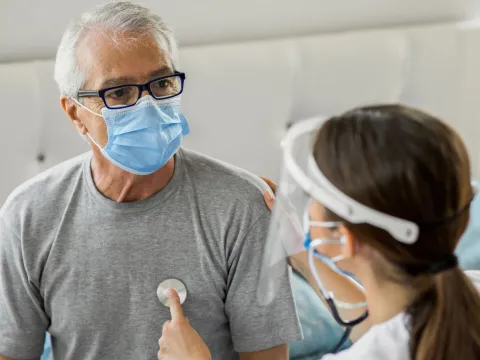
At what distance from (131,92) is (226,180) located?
0.25 metres

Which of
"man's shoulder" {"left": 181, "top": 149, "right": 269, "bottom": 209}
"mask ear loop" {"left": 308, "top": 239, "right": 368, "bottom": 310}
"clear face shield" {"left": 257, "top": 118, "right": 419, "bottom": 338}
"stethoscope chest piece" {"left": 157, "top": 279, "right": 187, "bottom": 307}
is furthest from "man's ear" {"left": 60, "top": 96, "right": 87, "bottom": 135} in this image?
"mask ear loop" {"left": 308, "top": 239, "right": 368, "bottom": 310}

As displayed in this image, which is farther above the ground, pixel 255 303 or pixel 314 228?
pixel 314 228

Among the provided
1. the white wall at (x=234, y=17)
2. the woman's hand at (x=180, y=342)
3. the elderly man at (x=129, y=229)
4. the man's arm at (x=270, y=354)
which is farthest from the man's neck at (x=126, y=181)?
the white wall at (x=234, y=17)

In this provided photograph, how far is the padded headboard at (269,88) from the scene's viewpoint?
6.15 ft

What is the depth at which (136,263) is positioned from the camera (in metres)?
1.41

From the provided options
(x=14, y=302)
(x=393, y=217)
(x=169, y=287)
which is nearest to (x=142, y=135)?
(x=169, y=287)

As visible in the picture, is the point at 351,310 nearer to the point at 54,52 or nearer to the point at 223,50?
the point at 223,50

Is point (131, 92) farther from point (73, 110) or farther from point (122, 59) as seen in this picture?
point (73, 110)

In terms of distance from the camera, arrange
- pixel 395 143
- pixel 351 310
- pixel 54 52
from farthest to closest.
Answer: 1. pixel 54 52
2. pixel 351 310
3. pixel 395 143

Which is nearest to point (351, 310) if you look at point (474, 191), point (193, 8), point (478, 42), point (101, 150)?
point (474, 191)

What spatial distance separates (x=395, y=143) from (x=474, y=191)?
0.58 feet

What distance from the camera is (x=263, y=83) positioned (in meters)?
2.05

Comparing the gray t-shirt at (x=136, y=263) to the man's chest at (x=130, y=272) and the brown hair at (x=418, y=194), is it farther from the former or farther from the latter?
the brown hair at (x=418, y=194)

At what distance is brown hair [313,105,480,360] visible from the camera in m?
0.94
